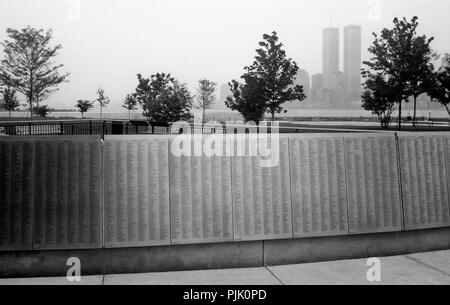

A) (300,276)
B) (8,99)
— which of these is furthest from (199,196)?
(8,99)

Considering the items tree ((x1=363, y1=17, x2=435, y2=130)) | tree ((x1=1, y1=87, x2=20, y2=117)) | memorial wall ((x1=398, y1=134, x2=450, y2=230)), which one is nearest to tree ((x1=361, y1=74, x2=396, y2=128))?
tree ((x1=363, y1=17, x2=435, y2=130))

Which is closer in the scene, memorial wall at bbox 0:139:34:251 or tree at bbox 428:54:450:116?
memorial wall at bbox 0:139:34:251

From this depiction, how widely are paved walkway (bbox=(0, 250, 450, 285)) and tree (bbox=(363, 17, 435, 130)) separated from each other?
105ft

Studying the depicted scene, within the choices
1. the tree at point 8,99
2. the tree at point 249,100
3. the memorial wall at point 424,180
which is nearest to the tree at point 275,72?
the tree at point 249,100

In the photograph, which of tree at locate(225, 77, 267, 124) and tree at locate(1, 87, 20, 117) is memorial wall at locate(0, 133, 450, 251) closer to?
tree at locate(225, 77, 267, 124)

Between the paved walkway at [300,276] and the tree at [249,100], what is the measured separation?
3177 cm

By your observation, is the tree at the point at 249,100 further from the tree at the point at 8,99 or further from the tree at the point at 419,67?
the tree at the point at 8,99

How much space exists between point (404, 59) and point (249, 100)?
40.4 ft

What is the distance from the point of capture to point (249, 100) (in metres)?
36.0

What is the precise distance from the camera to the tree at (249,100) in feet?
Result: 117

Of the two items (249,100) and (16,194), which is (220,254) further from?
(249,100)

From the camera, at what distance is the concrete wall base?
3.85 m

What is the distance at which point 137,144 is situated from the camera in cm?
407

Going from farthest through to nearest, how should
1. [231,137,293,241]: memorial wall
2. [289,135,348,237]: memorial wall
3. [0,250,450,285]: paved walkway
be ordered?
[289,135,348,237]: memorial wall, [231,137,293,241]: memorial wall, [0,250,450,285]: paved walkway
